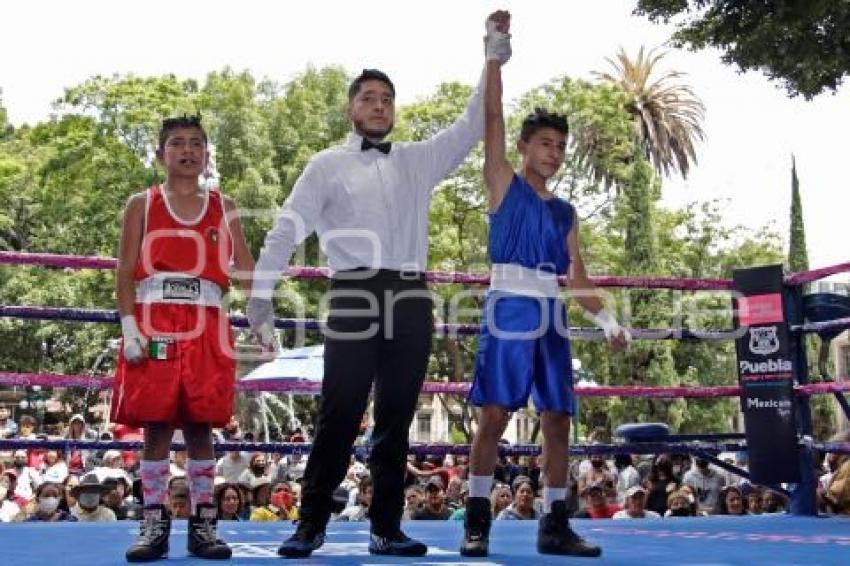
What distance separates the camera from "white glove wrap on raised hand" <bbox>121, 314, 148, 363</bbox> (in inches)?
122

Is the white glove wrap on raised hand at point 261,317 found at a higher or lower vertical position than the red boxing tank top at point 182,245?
lower

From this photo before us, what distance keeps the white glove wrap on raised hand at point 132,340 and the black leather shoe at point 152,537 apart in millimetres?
423

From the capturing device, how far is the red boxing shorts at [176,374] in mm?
3104

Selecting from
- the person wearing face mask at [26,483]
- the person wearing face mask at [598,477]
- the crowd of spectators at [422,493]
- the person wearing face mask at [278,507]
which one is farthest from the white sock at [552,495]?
the person wearing face mask at [26,483]

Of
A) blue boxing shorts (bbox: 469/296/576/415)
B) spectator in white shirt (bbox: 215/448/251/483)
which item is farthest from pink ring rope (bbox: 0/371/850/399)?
spectator in white shirt (bbox: 215/448/251/483)

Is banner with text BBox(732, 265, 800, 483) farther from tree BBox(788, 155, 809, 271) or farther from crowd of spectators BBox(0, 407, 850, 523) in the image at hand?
tree BBox(788, 155, 809, 271)

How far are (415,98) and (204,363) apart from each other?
73.8 ft

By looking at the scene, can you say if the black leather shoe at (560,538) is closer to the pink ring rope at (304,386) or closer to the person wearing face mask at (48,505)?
the pink ring rope at (304,386)

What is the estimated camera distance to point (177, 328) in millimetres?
3148

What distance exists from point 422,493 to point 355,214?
3946mm

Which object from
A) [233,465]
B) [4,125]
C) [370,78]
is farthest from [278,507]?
[4,125]

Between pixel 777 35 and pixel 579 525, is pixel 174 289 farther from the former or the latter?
pixel 777 35

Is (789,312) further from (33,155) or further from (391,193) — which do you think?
(33,155)

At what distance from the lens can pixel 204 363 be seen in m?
3.16
